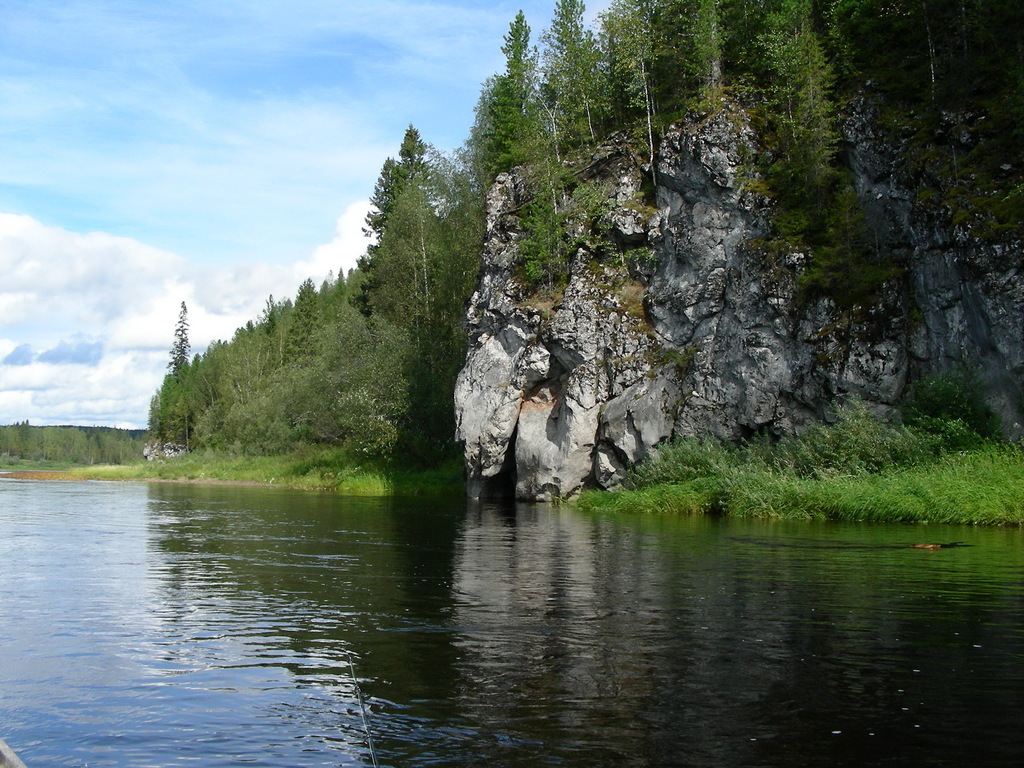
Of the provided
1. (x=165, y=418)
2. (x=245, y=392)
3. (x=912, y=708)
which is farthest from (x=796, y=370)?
(x=165, y=418)

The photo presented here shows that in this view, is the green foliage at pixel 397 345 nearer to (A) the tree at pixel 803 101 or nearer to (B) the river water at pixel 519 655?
(A) the tree at pixel 803 101

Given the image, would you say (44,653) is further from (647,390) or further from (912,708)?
(647,390)

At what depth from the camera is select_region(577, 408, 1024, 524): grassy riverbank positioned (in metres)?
26.8

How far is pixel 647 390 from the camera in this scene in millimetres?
42531

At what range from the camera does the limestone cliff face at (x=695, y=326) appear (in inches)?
1358

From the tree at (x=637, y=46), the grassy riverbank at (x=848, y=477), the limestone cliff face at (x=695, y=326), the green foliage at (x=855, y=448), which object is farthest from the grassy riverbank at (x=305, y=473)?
the green foliage at (x=855, y=448)

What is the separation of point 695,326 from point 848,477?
1411cm

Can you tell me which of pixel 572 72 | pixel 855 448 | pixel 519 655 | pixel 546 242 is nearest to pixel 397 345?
pixel 546 242

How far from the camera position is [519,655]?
36.7 ft

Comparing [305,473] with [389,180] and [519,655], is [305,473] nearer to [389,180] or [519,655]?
[389,180]

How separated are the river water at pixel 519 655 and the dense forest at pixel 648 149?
19.4m

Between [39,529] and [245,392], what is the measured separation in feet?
248

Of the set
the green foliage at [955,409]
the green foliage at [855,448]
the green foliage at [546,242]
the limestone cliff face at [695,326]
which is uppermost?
the green foliage at [546,242]

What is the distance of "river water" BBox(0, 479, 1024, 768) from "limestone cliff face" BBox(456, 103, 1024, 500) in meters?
13.5
